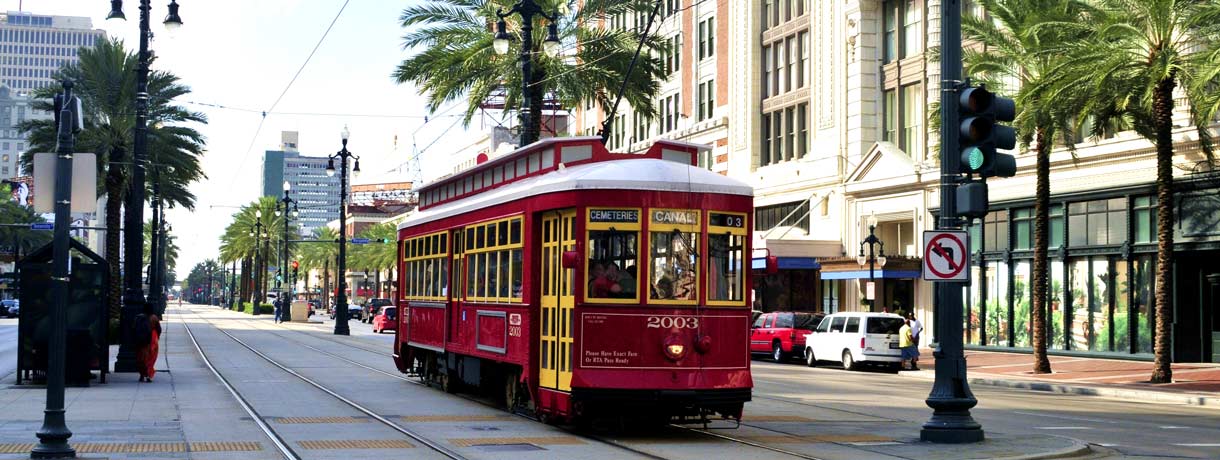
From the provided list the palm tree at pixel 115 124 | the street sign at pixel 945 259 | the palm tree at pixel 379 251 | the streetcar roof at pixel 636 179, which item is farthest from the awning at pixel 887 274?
the palm tree at pixel 379 251

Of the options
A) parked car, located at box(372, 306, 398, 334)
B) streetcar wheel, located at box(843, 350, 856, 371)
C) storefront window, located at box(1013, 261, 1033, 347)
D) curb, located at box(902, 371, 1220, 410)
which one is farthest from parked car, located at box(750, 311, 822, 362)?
parked car, located at box(372, 306, 398, 334)

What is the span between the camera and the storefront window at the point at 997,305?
4294 centimetres

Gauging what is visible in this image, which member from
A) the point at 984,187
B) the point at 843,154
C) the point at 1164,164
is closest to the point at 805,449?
the point at 984,187

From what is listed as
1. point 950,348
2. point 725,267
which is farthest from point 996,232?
point 725,267

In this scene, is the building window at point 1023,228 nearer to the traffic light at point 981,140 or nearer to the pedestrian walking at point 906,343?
the pedestrian walking at point 906,343

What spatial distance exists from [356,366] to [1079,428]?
18.1 m

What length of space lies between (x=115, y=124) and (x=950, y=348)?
31745mm

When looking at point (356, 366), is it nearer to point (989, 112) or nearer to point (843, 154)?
point (989, 112)

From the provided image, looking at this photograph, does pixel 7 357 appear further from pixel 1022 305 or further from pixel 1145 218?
pixel 1145 218

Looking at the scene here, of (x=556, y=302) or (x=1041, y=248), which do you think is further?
(x=1041, y=248)

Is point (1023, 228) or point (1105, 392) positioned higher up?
point (1023, 228)

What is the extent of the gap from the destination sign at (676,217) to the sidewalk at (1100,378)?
13.6 meters

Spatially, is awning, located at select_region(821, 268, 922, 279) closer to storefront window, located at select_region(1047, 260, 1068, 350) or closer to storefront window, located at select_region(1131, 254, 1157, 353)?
storefront window, located at select_region(1047, 260, 1068, 350)

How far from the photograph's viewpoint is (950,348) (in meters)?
15.1
